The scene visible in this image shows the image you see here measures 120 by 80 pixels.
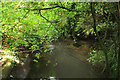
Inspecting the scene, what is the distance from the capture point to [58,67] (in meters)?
2.29

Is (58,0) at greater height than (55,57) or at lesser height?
greater

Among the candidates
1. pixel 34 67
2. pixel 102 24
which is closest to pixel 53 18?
pixel 102 24

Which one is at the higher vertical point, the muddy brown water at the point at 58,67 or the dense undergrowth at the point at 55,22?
the dense undergrowth at the point at 55,22

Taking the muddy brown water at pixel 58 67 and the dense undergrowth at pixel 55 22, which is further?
the muddy brown water at pixel 58 67

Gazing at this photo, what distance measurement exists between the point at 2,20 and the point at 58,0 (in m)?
0.80

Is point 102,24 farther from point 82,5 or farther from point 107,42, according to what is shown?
point 82,5

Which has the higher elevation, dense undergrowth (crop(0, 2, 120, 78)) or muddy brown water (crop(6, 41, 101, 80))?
dense undergrowth (crop(0, 2, 120, 78))

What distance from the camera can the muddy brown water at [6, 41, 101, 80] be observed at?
2.06 metres

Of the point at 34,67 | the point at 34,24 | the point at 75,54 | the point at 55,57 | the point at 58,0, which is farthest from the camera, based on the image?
the point at 75,54

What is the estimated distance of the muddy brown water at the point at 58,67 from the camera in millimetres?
2057

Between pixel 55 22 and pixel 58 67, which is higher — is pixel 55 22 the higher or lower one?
the higher one

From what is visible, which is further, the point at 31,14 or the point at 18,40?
the point at 18,40

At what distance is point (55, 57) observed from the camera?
252cm

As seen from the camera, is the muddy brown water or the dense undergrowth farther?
the muddy brown water
